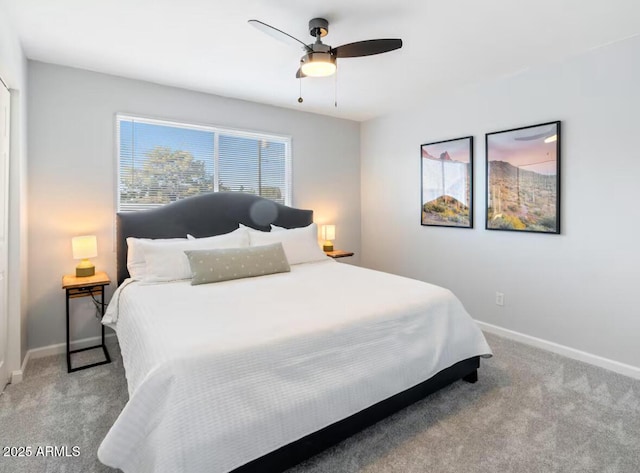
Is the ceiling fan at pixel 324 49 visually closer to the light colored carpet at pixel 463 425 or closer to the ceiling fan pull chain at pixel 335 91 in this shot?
the ceiling fan pull chain at pixel 335 91

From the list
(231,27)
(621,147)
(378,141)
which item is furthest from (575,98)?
(231,27)

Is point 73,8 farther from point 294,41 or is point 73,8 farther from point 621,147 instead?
point 621,147

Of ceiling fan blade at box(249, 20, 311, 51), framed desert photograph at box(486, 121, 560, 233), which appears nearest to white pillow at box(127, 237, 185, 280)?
ceiling fan blade at box(249, 20, 311, 51)

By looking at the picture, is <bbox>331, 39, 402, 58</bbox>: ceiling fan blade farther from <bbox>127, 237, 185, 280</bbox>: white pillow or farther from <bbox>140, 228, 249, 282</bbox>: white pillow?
<bbox>127, 237, 185, 280</bbox>: white pillow

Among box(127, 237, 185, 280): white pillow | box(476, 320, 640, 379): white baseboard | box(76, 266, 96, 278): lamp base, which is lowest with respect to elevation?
box(476, 320, 640, 379): white baseboard

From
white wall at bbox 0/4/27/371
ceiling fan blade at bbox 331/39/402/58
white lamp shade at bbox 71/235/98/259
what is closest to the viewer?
ceiling fan blade at bbox 331/39/402/58

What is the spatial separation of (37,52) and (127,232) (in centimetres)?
154

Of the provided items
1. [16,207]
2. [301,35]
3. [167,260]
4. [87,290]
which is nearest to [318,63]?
[301,35]

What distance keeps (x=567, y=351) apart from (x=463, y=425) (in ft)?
5.19

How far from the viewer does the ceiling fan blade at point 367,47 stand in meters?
2.08

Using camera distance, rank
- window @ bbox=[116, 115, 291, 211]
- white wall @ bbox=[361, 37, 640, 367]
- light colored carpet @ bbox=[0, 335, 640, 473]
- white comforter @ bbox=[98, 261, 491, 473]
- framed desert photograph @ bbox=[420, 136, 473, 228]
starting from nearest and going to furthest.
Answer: white comforter @ bbox=[98, 261, 491, 473] → light colored carpet @ bbox=[0, 335, 640, 473] → white wall @ bbox=[361, 37, 640, 367] → window @ bbox=[116, 115, 291, 211] → framed desert photograph @ bbox=[420, 136, 473, 228]

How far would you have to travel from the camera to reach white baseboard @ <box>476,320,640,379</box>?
2600 mm

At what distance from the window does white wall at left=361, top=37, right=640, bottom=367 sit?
5.68 feet

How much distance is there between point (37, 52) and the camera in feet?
8.87
